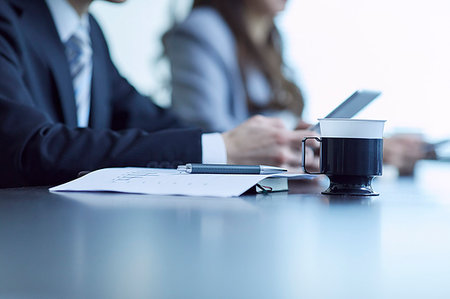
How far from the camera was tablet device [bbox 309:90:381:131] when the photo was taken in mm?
800

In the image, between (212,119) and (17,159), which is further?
(212,119)

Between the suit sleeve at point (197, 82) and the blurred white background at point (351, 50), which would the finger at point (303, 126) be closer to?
the suit sleeve at point (197, 82)

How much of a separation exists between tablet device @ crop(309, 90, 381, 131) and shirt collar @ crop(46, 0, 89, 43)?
90 centimetres

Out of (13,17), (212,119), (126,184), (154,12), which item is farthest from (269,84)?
(126,184)

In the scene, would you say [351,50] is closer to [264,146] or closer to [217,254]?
[264,146]

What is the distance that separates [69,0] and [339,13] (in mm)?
2769

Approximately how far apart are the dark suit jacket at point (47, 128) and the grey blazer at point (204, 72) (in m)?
0.99

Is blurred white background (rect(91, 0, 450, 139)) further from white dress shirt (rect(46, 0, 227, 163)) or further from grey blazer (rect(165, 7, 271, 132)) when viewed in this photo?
white dress shirt (rect(46, 0, 227, 163))

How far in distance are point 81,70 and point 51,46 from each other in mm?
199

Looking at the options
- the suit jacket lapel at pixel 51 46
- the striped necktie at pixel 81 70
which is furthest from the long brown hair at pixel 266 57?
the suit jacket lapel at pixel 51 46

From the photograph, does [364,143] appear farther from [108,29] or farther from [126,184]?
[108,29]

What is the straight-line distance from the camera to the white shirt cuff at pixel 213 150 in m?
1.09

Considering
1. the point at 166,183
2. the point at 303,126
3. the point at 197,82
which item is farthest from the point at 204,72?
the point at 166,183

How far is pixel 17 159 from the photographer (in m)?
0.98
